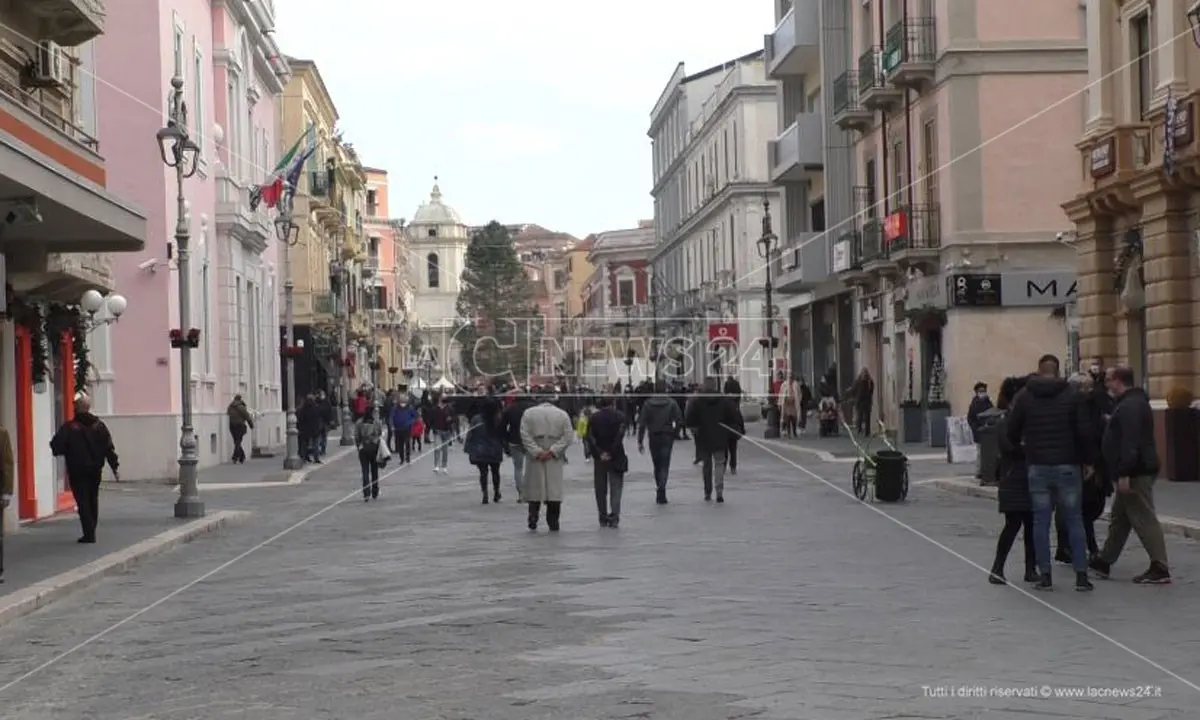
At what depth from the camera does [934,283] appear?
4181 cm

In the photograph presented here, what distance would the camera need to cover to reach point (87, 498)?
2136cm

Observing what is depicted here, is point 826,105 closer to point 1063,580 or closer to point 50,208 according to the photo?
point 50,208

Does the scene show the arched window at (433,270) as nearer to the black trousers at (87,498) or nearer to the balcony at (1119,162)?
the balcony at (1119,162)

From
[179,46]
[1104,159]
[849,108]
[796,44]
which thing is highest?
[796,44]

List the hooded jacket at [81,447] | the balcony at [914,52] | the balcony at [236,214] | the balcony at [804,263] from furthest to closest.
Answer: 1. the balcony at [804,263]
2. the balcony at [236,214]
3. the balcony at [914,52]
4. the hooded jacket at [81,447]

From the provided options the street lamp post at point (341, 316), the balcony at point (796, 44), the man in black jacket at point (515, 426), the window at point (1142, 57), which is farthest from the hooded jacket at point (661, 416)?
the street lamp post at point (341, 316)

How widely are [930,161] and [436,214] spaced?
132 meters

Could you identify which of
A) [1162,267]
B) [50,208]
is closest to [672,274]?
[1162,267]

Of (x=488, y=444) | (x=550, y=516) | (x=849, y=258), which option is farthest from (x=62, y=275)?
(x=849, y=258)

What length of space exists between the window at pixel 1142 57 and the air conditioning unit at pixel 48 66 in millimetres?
15731

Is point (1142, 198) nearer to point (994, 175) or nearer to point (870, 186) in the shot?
point (994, 175)

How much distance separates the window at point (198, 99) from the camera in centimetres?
4138

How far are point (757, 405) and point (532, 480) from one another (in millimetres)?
51003

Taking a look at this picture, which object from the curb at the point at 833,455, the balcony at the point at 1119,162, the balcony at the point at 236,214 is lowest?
the curb at the point at 833,455
